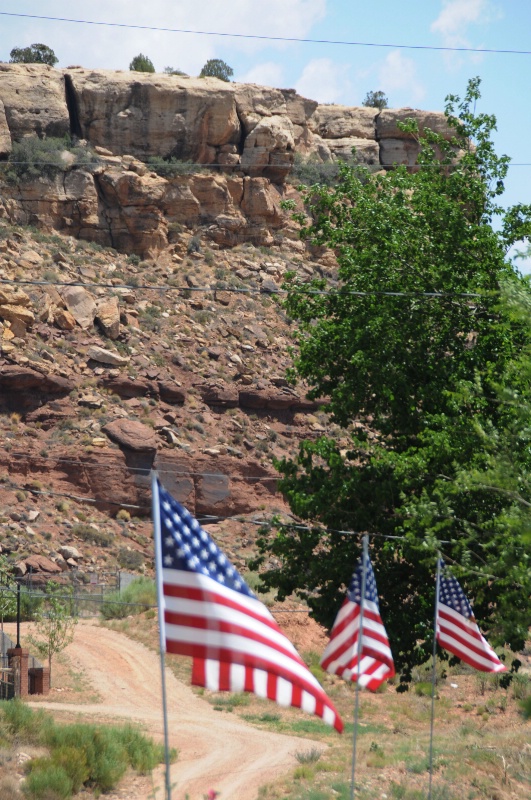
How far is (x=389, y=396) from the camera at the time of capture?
20.5 m

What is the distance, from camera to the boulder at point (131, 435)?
54812mm

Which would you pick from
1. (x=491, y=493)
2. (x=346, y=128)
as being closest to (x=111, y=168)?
(x=346, y=128)

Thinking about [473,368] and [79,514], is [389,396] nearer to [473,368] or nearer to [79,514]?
[473,368]

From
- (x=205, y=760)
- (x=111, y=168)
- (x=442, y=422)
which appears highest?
(x=111, y=168)

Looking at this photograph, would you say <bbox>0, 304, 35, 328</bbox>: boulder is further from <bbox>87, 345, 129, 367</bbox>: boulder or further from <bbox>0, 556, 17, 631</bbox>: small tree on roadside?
<bbox>0, 556, 17, 631</bbox>: small tree on roadside

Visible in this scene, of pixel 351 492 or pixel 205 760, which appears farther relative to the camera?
pixel 205 760

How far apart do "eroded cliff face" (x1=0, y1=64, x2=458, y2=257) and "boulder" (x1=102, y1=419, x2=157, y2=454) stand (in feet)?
51.9

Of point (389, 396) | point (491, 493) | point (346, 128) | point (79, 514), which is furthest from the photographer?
point (346, 128)

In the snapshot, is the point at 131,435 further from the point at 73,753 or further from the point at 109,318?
the point at 73,753

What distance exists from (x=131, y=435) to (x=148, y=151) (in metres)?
23.7

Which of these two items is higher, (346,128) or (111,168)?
(346,128)

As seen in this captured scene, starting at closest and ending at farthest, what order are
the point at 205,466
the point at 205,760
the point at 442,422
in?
the point at 442,422 < the point at 205,760 < the point at 205,466

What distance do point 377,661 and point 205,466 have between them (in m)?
41.4

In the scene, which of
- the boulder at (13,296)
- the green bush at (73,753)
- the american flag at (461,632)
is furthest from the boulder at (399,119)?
the american flag at (461,632)
